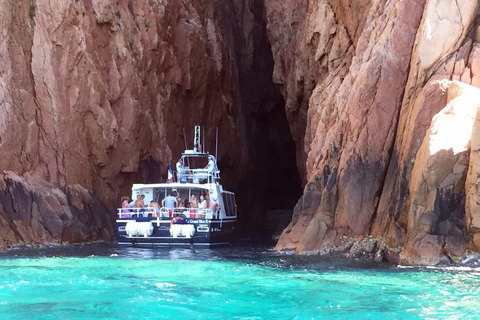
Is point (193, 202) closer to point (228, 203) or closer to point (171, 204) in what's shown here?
point (171, 204)

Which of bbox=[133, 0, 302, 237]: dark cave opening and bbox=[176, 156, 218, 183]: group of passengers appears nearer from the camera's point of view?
bbox=[176, 156, 218, 183]: group of passengers

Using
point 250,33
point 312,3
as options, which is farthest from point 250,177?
point 312,3

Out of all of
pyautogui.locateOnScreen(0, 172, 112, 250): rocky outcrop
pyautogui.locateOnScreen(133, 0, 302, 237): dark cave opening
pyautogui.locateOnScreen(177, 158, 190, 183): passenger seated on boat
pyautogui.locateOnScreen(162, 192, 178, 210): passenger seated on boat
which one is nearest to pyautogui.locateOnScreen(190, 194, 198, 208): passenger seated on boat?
pyautogui.locateOnScreen(162, 192, 178, 210): passenger seated on boat

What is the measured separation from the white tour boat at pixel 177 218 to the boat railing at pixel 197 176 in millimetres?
213

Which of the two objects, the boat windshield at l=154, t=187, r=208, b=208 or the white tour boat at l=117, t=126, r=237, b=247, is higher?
the boat windshield at l=154, t=187, r=208, b=208

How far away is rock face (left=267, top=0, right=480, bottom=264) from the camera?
20.3 m

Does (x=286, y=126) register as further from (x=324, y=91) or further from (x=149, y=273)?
(x=149, y=273)

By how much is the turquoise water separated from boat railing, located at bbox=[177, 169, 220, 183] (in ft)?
39.6

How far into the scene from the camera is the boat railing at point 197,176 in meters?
36.2

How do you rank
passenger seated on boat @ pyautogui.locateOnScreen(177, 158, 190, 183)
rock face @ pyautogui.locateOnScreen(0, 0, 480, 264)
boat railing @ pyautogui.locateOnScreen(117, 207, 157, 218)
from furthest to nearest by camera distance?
passenger seated on boat @ pyautogui.locateOnScreen(177, 158, 190, 183)
boat railing @ pyautogui.locateOnScreen(117, 207, 157, 218)
rock face @ pyautogui.locateOnScreen(0, 0, 480, 264)

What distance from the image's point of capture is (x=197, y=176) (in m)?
36.7

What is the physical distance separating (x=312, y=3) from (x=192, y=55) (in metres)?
10.5

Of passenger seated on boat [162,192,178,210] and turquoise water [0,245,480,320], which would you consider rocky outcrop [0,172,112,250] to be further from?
turquoise water [0,245,480,320]

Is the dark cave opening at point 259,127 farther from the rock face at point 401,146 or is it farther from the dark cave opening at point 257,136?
the rock face at point 401,146
